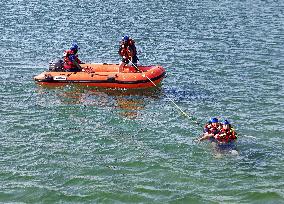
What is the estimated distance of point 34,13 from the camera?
39.4 metres

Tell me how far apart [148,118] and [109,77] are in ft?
12.9

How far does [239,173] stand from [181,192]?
196 cm

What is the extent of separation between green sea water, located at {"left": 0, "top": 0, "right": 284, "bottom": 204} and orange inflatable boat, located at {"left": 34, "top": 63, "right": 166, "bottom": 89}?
33cm

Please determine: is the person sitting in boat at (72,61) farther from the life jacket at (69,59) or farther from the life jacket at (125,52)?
the life jacket at (125,52)

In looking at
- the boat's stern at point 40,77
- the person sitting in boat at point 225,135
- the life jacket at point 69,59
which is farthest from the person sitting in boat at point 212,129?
the boat's stern at point 40,77

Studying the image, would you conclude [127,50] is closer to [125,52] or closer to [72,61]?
[125,52]

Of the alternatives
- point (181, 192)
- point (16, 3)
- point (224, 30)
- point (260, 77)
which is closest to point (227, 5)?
point (224, 30)

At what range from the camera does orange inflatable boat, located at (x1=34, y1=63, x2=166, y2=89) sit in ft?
74.4

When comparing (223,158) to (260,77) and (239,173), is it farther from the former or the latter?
(260,77)

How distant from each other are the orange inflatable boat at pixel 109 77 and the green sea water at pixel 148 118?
332 mm

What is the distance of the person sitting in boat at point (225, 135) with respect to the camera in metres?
16.4

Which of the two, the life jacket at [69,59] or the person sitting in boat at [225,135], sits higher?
the life jacket at [69,59]

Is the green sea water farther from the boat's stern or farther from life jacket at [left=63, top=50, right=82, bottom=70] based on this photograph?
life jacket at [left=63, top=50, right=82, bottom=70]

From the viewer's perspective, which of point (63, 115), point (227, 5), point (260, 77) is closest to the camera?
point (63, 115)
